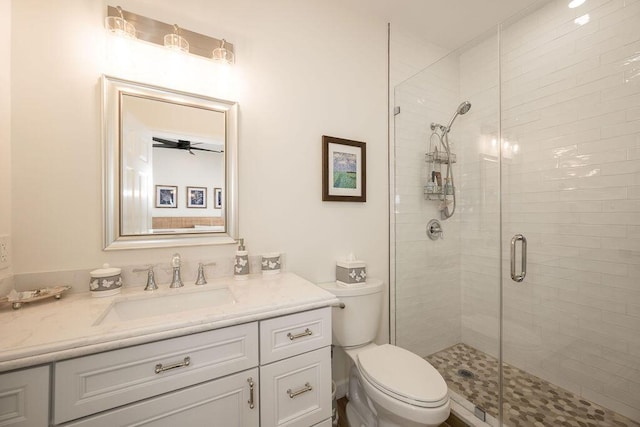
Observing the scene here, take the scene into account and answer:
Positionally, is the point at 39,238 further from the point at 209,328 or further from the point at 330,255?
the point at 330,255

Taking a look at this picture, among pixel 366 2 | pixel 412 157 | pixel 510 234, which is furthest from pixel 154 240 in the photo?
pixel 510 234

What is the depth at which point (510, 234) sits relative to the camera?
178cm

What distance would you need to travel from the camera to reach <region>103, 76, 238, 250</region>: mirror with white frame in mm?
1188

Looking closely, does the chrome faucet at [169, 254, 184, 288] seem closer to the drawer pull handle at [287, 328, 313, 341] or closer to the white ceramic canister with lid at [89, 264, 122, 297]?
the white ceramic canister with lid at [89, 264, 122, 297]

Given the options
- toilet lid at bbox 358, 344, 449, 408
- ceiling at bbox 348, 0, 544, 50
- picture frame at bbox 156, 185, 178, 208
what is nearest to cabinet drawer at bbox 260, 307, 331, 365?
toilet lid at bbox 358, 344, 449, 408

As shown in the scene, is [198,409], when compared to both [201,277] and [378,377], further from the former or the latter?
[378,377]

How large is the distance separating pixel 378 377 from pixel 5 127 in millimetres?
1873

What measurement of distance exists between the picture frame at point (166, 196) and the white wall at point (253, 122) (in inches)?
9.2

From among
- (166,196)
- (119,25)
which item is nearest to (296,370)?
(166,196)

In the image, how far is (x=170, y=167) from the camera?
131 cm

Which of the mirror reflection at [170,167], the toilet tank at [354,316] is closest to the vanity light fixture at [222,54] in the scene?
the mirror reflection at [170,167]

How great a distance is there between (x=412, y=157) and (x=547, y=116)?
0.88m

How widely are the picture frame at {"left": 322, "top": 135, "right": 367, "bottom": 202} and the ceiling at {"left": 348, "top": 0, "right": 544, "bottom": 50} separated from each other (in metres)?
1.00

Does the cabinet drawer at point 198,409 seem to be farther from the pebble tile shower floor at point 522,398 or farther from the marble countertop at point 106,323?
the pebble tile shower floor at point 522,398
